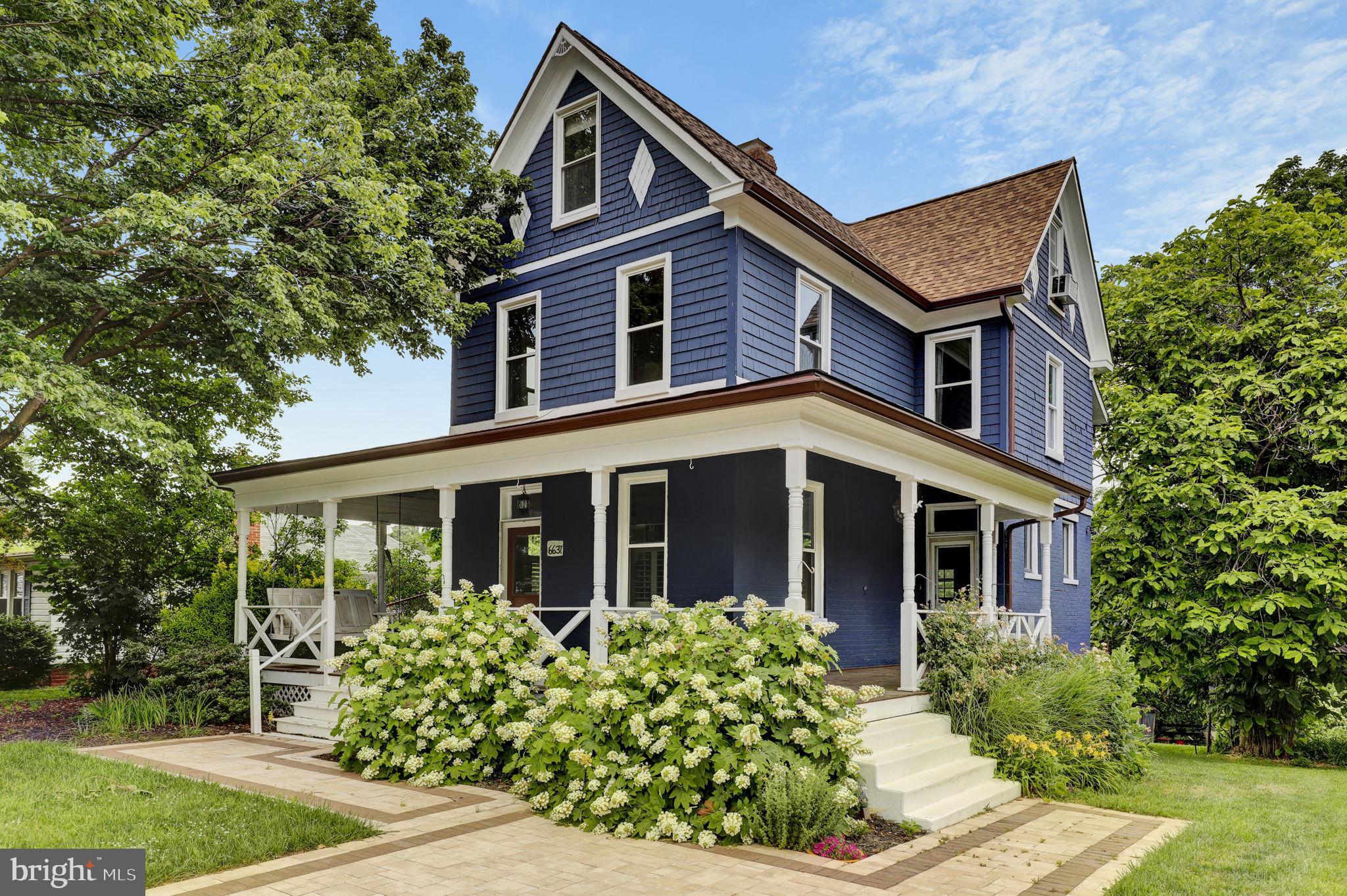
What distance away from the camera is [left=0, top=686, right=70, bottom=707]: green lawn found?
15.5 meters

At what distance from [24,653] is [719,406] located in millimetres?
17878

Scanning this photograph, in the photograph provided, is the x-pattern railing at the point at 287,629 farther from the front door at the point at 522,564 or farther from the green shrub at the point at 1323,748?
the green shrub at the point at 1323,748

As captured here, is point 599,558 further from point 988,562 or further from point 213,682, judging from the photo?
point 213,682

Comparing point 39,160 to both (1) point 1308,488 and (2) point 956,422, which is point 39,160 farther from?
(1) point 1308,488

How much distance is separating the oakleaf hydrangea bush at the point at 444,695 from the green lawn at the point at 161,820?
1.61 m

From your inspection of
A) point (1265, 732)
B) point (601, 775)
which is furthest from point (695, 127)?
point (1265, 732)

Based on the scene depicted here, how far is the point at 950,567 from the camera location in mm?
15148

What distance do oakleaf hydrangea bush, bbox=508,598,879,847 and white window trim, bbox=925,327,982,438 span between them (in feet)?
26.8

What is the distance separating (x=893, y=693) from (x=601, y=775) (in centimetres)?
388

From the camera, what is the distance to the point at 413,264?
14914 mm

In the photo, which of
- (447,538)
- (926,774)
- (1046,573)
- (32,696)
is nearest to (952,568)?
(1046,573)

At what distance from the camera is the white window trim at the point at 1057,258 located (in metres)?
17.2

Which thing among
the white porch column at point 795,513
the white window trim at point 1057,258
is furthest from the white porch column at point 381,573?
the white window trim at point 1057,258

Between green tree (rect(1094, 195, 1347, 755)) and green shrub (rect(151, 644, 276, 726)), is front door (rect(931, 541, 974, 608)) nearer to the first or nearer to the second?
green tree (rect(1094, 195, 1347, 755))
